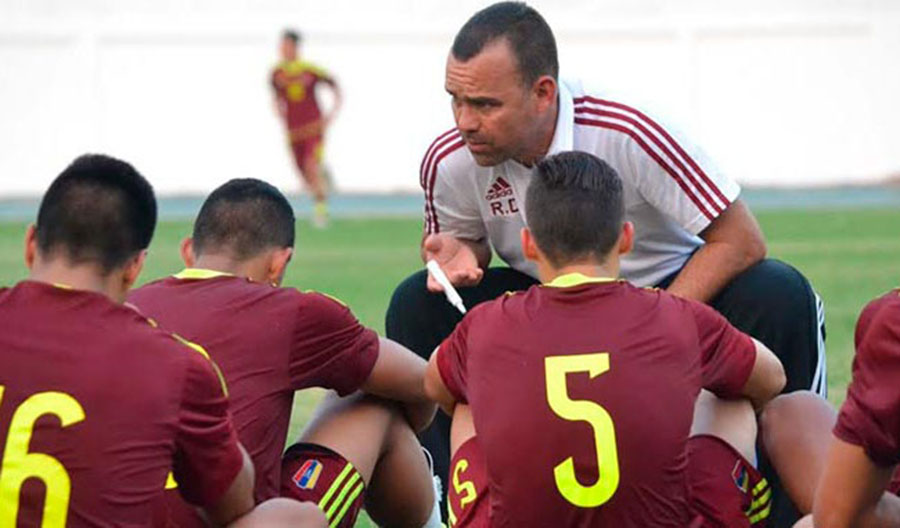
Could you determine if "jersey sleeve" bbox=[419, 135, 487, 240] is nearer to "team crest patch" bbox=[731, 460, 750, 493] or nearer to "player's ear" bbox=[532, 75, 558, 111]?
"player's ear" bbox=[532, 75, 558, 111]

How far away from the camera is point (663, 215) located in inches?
225

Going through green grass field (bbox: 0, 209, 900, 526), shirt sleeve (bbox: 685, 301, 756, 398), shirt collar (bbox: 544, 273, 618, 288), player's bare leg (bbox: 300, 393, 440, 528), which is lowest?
green grass field (bbox: 0, 209, 900, 526)

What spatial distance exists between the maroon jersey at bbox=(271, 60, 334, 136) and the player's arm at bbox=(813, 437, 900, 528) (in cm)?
2081

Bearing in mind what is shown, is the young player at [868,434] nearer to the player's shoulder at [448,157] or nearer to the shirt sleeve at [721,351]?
the shirt sleeve at [721,351]

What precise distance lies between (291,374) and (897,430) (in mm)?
1688

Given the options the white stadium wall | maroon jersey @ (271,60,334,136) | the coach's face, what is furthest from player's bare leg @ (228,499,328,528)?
the white stadium wall

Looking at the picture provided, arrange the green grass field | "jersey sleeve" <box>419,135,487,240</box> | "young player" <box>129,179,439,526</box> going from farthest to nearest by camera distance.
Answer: the green grass field
"jersey sleeve" <box>419,135,487,240</box>
"young player" <box>129,179,439,526</box>

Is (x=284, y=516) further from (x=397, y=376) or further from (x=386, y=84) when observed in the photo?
(x=386, y=84)

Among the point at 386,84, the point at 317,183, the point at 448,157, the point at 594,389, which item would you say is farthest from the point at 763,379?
the point at 386,84

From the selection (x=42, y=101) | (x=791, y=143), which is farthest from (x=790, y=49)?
(x=42, y=101)

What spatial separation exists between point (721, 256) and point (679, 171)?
302 mm

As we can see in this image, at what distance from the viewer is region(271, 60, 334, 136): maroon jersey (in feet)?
80.0

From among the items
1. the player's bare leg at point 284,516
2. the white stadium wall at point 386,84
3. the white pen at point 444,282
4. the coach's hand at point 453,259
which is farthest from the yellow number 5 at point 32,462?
the white stadium wall at point 386,84

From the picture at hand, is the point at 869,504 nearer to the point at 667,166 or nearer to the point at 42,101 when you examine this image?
the point at 667,166
